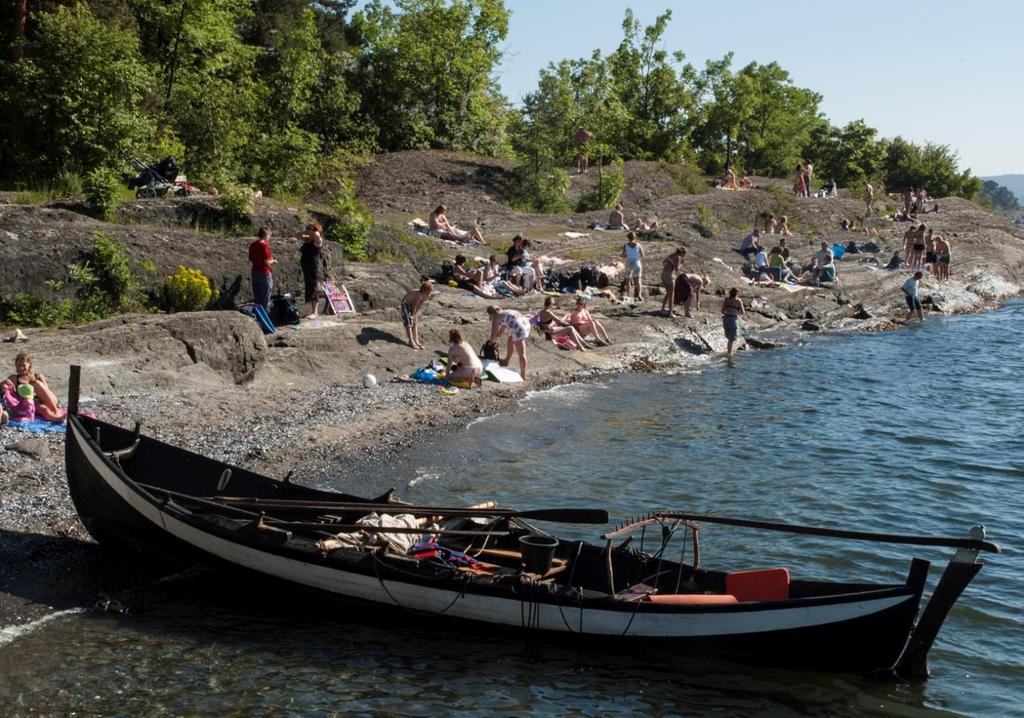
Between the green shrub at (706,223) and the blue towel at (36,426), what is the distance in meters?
27.8

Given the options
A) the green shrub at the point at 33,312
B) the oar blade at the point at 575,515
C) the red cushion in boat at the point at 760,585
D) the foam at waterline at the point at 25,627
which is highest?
the green shrub at the point at 33,312

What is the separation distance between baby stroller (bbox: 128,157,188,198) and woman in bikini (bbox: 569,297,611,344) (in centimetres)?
967

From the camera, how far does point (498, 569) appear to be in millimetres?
10398

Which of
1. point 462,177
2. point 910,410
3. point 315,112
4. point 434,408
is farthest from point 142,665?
point 315,112

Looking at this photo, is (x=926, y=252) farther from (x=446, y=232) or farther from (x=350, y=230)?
(x=350, y=230)

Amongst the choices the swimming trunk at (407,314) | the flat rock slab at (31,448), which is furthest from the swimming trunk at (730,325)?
the flat rock slab at (31,448)

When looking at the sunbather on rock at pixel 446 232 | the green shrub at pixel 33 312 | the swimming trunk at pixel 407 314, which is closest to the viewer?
the green shrub at pixel 33 312

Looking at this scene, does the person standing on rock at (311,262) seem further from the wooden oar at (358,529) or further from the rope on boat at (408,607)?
the rope on boat at (408,607)

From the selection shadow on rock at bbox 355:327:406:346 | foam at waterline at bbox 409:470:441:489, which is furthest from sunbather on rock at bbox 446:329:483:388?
foam at waterline at bbox 409:470:441:489

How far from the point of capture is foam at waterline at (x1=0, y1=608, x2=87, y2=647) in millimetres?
9578

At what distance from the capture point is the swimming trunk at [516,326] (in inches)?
827

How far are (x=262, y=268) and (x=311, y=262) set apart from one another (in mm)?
1461

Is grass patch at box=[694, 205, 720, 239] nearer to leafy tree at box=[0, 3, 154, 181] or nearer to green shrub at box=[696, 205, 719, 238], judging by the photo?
green shrub at box=[696, 205, 719, 238]

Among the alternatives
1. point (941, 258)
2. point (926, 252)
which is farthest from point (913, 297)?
point (941, 258)
